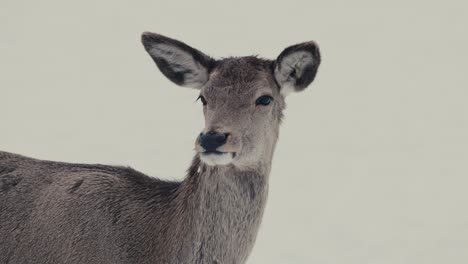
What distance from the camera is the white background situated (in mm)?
11539

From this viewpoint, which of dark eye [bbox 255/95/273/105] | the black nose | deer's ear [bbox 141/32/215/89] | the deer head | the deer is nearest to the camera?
the black nose

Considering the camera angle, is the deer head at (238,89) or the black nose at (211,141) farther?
the deer head at (238,89)

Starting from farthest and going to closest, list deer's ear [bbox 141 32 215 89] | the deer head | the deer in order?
deer's ear [bbox 141 32 215 89], the deer, the deer head

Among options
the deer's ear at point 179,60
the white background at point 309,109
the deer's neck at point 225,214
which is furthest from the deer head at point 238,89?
the white background at point 309,109

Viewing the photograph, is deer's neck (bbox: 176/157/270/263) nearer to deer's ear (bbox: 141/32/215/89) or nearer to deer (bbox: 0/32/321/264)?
deer (bbox: 0/32/321/264)

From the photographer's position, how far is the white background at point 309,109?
11539mm

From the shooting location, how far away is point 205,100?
5980 millimetres

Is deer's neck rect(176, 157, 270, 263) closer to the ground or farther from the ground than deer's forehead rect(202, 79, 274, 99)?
closer to the ground

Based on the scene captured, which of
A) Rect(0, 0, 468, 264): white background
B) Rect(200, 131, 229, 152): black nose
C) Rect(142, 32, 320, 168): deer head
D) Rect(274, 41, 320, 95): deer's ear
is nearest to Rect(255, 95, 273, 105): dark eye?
Rect(142, 32, 320, 168): deer head

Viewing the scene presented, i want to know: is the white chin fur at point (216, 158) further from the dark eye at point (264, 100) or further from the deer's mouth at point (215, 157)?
the dark eye at point (264, 100)

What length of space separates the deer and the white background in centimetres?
441

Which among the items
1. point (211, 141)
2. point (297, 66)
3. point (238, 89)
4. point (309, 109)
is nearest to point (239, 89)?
point (238, 89)

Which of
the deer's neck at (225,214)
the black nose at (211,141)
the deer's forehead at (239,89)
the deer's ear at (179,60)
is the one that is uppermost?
the deer's ear at (179,60)

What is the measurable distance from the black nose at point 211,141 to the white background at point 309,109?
202 inches
